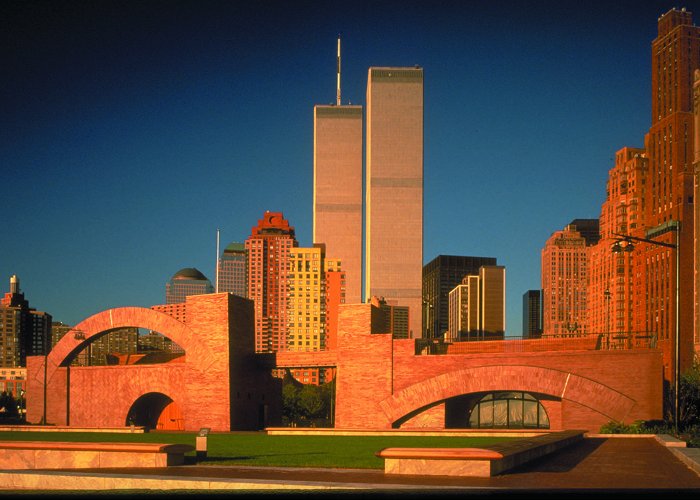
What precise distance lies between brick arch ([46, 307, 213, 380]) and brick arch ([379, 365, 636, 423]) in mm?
11082

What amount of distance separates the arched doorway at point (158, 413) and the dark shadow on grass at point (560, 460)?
3308 centimetres

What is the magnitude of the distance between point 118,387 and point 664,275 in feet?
261

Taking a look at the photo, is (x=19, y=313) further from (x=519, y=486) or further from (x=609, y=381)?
(x=519, y=486)

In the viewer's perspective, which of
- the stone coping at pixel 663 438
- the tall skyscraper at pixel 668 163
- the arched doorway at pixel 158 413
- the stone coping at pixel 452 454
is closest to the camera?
the stone coping at pixel 452 454

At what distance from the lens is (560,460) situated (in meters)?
20.2

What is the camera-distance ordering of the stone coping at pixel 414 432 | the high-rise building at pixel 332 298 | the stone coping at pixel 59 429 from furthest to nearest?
the high-rise building at pixel 332 298 < the stone coping at pixel 59 429 < the stone coping at pixel 414 432

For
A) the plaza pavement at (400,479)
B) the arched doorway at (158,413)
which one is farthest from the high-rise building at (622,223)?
the plaza pavement at (400,479)

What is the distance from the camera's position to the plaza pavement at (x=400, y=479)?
564 inches

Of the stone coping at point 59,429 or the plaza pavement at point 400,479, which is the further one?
the stone coping at point 59,429

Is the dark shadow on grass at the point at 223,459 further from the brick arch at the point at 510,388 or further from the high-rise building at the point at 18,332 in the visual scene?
the high-rise building at the point at 18,332

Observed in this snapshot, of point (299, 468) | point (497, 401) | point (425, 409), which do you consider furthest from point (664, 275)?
point (299, 468)

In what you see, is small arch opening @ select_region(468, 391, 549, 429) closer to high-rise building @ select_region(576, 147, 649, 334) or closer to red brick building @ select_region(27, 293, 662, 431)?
red brick building @ select_region(27, 293, 662, 431)

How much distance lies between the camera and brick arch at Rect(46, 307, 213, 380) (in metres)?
48.4

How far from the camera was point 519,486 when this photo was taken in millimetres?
14734
